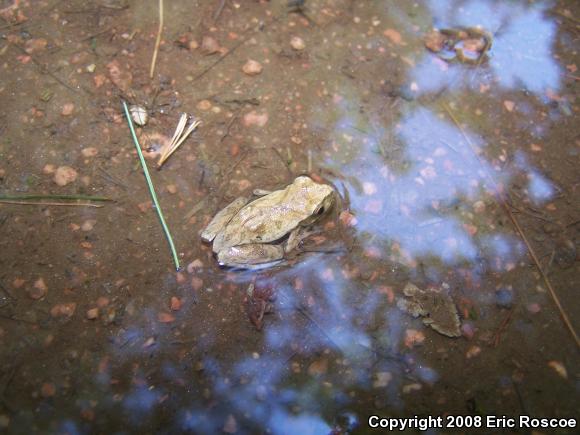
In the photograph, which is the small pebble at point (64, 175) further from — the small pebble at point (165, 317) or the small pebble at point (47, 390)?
the small pebble at point (47, 390)

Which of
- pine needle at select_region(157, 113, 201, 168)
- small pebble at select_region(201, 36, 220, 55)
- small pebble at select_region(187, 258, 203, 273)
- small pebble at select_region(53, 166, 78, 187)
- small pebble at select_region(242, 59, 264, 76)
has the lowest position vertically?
small pebble at select_region(187, 258, 203, 273)

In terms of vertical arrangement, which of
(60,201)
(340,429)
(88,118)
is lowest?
(340,429)

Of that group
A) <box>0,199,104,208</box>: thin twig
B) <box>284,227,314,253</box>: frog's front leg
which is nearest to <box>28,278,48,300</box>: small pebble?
<box>0,199,104,208</box>: thin twig

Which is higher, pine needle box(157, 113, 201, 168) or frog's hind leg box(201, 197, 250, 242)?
pine needle box(157, 113, 201, 168)

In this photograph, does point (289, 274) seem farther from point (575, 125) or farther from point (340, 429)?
point (575, 125)

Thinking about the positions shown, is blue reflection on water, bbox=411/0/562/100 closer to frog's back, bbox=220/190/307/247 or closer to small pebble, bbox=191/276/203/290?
frog's back, bbox=220/190/307/247

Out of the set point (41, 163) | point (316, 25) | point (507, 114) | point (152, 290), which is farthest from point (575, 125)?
point (41, 163)
